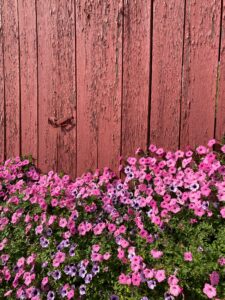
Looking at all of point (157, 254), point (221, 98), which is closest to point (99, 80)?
point (221, 98)

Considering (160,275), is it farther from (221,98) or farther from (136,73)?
(136,73)

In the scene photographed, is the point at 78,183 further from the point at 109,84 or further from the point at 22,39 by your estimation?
the point at 22,39

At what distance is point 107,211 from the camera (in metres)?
2.79

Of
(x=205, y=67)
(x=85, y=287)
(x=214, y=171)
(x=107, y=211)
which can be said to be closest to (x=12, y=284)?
(x=85, y=287)

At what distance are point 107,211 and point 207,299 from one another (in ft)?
2.87

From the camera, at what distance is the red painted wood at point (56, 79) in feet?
10.7

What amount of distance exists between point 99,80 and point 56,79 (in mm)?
406

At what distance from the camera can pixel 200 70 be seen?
2.78 m

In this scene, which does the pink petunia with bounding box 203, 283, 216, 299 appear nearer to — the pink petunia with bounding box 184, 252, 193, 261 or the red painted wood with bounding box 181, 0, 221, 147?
the pink petunia with bounding box 184, 252, 193, 261

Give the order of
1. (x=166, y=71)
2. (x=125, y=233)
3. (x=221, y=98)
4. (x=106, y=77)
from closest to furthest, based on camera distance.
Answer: (x=125, y=233) < (x=221, y=98) < (x=166, y=71) < (x=106, y=77)

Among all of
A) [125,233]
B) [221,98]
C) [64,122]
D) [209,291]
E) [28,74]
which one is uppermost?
[28,74]

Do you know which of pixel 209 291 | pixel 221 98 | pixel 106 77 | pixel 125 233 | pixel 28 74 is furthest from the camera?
pixel 28 74

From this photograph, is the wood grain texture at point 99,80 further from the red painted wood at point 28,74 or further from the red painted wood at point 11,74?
the red painted wood at point 11,74

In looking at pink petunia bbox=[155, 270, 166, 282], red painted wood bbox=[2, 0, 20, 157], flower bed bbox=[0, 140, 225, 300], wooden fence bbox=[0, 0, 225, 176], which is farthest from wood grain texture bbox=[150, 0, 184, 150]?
red painted wood bbox=[2, 0, 20, 157]
